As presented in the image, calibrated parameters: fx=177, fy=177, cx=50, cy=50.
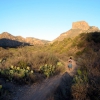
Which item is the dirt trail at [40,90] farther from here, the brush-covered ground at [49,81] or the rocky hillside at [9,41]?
the rocky hillside at [9,41]

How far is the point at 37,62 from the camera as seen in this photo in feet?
48.2

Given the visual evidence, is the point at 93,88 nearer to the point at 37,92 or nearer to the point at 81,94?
the point at 81,94

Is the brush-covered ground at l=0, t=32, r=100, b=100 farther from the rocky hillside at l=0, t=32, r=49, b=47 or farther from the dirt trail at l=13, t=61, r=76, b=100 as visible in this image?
the rocky hillside at l=0, t=32, r=49, b=47

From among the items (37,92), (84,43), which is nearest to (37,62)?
(37,92)

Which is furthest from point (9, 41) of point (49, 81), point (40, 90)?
point (40, 90)

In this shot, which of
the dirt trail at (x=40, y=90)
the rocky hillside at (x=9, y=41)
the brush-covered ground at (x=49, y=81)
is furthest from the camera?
the rocky hillside at (x=9, y=41)

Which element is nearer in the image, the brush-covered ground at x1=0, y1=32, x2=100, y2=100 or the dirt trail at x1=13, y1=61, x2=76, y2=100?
the brush-covered ground at x1=0, y1=32, x2=100, y2=100

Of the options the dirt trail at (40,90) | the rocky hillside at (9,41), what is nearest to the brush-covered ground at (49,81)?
the dirt trail at (40,90)

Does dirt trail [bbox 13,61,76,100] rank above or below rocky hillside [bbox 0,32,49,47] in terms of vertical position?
below

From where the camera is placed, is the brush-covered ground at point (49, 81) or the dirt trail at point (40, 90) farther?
the dirt trail at point (40, 90)

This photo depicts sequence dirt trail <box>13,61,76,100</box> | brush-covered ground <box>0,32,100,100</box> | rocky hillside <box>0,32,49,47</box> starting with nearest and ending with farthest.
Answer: brush-covered ground <box>0,32,100,100</box>
dirt trail <box>13,61,76,100</box>
rocky hillside <box>0,32,49,47</box>

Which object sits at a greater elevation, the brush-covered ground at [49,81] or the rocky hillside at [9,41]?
the rocky hillside at [9,41]

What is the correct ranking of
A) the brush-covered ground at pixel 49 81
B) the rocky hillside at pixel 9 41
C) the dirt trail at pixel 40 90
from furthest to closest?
the rocky hillside at pixel 9 41 → the dirt trail at pixel 40 90 → the brush-covered ground at pixel 49 81

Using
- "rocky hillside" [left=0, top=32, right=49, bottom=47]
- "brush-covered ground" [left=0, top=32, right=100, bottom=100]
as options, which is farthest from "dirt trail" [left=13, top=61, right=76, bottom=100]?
"rocky hillside" [left=0, top=32, right=49, bottom=47]
